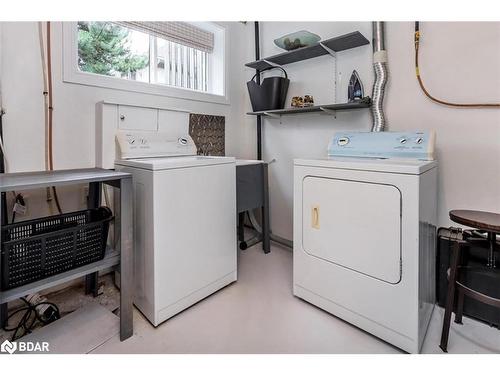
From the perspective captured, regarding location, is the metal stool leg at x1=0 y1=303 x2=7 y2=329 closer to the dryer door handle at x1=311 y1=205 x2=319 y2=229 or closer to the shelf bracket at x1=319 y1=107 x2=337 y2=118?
the dryer door handle at x1=311 y1=205 x2=319 y2=229

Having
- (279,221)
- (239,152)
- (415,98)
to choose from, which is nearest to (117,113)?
(239,152)

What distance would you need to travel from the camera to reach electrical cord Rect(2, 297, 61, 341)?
5.18 feet

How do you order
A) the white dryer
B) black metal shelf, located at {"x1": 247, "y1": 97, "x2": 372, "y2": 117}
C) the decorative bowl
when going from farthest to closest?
the decorative bowl → black metal shelf, located at {"x1": 247, "y1": 97, "x2": 372, "y2": 117} → the white dryer

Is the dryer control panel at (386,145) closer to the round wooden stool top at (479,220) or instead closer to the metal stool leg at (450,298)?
the round wooden stool top at (479,220)

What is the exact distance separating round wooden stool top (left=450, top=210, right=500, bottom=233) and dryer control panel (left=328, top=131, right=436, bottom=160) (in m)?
0.36

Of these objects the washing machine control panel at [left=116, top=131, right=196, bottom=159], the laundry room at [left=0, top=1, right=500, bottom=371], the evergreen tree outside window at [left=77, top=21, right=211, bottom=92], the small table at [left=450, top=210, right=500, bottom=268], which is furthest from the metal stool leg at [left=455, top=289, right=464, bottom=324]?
the evergreen tree outside window at [left=77, top=21, right=211, bottom=92]

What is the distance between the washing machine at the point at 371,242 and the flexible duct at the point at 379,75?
362 mm

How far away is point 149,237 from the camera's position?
161 cm

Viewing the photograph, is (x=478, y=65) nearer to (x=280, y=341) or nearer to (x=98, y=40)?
(x=280, y=341)

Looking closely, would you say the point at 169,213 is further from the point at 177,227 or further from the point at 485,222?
the point at 485,222

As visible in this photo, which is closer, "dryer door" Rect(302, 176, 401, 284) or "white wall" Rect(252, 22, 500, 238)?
"dryer door" Rect(302, 176, 401, 284)

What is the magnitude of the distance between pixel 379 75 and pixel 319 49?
575 millimetres

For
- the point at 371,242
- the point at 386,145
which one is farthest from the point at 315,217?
the point at 386,145

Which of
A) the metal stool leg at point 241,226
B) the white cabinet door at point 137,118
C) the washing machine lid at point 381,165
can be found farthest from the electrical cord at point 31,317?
the washing machine lid at point 381,165
